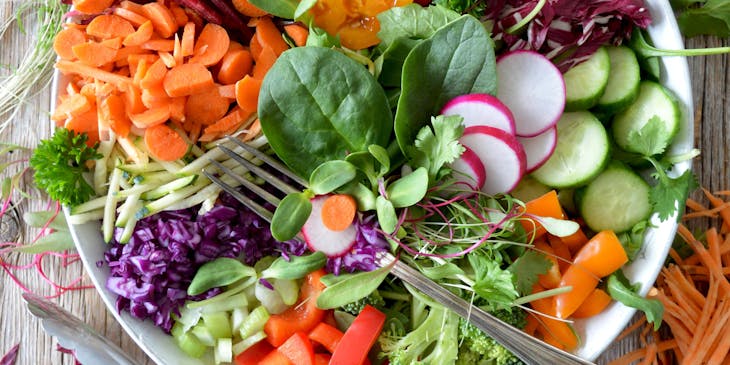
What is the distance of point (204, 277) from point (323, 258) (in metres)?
0.37

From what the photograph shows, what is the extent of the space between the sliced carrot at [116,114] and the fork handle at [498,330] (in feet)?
3.00

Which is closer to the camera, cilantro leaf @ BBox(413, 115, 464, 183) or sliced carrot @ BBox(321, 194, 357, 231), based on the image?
cilantro leaf @ BBox(413, 115, 464, 183)

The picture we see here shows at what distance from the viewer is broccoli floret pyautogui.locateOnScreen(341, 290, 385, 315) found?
2.12 m

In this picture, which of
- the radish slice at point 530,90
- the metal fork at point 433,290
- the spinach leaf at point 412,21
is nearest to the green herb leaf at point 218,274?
the metal fork at point 433,290

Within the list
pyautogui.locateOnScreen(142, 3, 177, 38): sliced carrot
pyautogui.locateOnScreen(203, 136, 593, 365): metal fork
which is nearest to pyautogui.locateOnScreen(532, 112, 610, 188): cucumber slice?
pyautogui.locateOnScreen(203, 136, 593, 365): metal fork

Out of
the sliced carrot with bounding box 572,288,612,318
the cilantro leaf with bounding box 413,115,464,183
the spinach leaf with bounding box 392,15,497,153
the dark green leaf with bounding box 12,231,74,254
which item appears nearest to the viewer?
the cilantro leaf with bounding box 413,115,464,183

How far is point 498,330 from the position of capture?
1.98m

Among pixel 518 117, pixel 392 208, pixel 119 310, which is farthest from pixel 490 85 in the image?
pixel 119 310

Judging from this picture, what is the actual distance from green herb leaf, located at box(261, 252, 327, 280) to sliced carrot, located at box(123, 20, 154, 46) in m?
0.79

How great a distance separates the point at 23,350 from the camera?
7.99 feet

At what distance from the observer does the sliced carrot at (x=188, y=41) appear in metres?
2.10

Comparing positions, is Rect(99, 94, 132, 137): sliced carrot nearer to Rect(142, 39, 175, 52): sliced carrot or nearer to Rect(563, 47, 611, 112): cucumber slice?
Rect(142, 39, 175, 52): sliced carrot

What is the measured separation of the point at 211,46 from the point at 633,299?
1.48 meters

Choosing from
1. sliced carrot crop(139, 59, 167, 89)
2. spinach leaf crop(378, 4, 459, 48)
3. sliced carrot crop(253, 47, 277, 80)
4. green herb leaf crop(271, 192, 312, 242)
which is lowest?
green herb leaf crop(271, 192, 312, 242)
